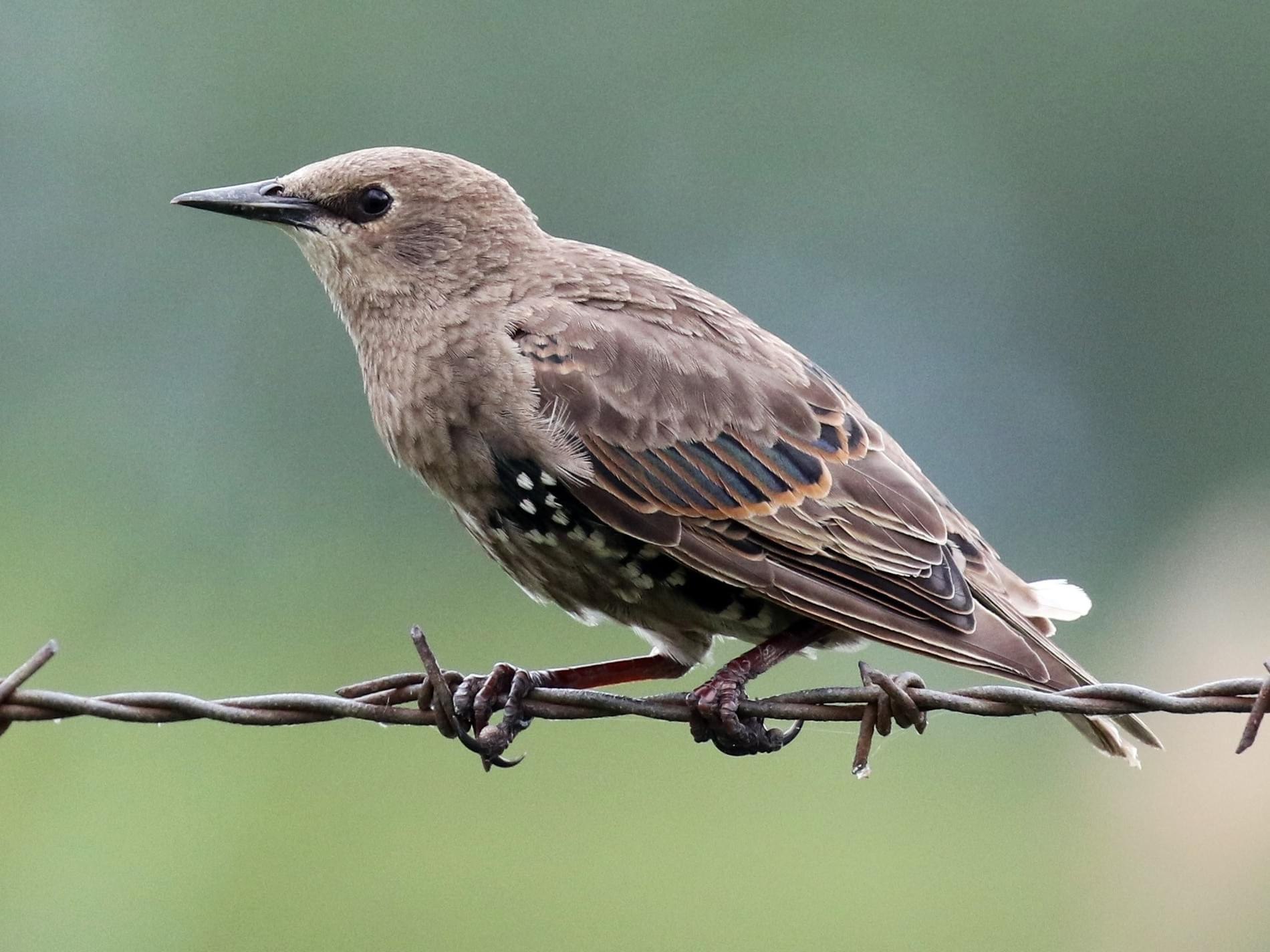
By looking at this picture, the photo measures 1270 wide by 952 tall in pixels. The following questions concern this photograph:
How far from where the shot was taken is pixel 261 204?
5609 mm

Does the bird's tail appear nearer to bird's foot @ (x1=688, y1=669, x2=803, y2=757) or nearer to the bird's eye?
bird's foot @ (x1=688, y1=669, x2=803, y2=757)

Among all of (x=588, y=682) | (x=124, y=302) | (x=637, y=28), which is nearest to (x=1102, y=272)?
(x=637, y=28)

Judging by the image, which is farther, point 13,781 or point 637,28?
point 637,28

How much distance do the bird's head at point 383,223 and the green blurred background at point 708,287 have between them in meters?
1.59

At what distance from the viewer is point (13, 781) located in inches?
369

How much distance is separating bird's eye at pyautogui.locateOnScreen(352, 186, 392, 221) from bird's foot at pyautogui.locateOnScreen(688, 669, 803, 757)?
196cm

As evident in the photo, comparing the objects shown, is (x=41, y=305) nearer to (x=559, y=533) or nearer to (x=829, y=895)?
(x=829, y=895)

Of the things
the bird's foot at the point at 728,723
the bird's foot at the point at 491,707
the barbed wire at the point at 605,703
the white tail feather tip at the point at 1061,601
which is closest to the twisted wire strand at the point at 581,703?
the barbed wire at the point at 605,703

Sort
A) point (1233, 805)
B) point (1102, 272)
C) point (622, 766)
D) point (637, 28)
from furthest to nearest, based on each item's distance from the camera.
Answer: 1. point (1102, 272)
2. point (637, 28)
3. point (622, 766)
4. point (1233, 805)

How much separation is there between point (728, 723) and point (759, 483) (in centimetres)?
82

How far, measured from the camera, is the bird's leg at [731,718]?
15.0 ft

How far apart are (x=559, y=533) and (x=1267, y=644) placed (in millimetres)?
7251

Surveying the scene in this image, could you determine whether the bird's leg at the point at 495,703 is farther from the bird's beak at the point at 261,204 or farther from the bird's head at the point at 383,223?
the bird's beak at the point at 261,204

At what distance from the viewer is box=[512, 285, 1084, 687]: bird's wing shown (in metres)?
4.90
